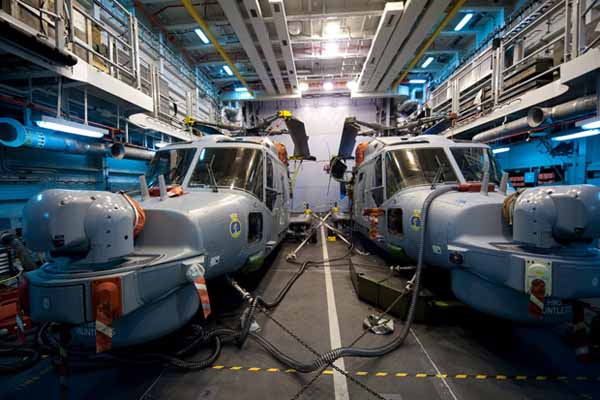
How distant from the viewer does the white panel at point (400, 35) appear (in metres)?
6.05

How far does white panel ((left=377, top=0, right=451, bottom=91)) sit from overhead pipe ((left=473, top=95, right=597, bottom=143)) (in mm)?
3246

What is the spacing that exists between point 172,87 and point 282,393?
1140 centimetres

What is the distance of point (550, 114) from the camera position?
5.08 m

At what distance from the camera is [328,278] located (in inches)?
197

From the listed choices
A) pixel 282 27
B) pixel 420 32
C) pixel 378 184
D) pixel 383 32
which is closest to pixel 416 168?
pixel 378 184

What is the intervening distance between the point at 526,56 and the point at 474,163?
5.78 metres

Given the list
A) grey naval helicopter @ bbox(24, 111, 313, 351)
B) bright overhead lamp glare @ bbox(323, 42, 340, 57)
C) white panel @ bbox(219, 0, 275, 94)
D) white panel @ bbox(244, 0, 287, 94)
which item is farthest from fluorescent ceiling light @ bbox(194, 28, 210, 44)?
grey naval helicopter @ bbox(24, 111, 313, 351)

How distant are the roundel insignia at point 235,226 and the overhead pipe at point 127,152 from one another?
4.66 meters

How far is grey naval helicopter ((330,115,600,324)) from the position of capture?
6.82 feet

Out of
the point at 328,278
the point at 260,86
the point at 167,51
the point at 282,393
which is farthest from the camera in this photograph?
the point at 260,86

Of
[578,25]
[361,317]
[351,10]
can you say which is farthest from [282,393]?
[351,10]

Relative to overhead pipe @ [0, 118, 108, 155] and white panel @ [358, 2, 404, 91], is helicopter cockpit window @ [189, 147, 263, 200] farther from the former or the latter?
white panel @ [358, 2, 404, 91]

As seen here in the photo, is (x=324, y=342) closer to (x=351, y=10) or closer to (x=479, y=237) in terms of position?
(x=479, y=237)

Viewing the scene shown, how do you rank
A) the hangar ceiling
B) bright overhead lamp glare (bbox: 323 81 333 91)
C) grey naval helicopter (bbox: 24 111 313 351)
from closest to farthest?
grey naval helicopter (bbox: 24 111 313 351), the hangar ceiling, bright overhead lamp glare (bbox: 323 81 333 91)
